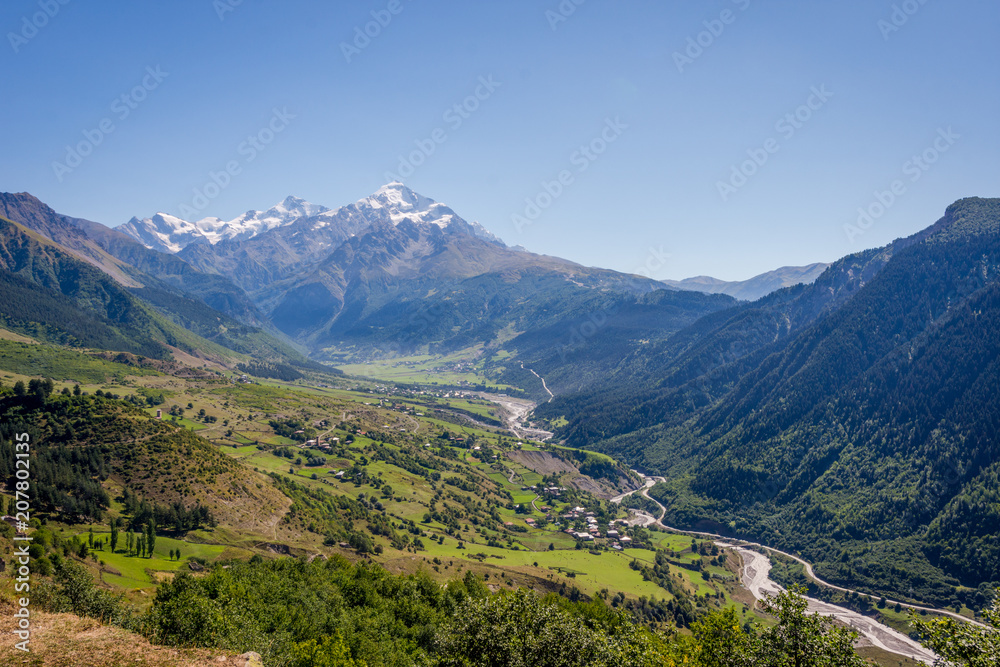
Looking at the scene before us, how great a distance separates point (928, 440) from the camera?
196 m

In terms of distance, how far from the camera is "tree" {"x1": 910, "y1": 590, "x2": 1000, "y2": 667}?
32.0 m

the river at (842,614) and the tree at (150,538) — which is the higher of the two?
the tree at (150,538)

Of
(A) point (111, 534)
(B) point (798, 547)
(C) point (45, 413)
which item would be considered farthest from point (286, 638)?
(B) point (798, 547)

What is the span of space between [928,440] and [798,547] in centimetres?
6949

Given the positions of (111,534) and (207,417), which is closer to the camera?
(111,534)

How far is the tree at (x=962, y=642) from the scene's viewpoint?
3203 centimetres

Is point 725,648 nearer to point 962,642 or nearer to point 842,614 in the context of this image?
point 962,642

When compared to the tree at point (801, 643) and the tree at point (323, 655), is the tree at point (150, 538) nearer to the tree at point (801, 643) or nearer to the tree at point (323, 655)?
the tree at point (323, 655)

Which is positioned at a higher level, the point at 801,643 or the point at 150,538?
the point at 801,643

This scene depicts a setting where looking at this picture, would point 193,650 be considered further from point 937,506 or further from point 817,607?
point 937,506

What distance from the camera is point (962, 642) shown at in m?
32.9

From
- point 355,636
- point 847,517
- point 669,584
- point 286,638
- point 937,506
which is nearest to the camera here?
point 286,638

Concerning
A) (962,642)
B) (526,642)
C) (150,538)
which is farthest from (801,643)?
(150,538)

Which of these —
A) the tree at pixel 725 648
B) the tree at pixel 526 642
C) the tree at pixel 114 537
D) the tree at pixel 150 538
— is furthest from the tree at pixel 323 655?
the tree at pixel 150 538
